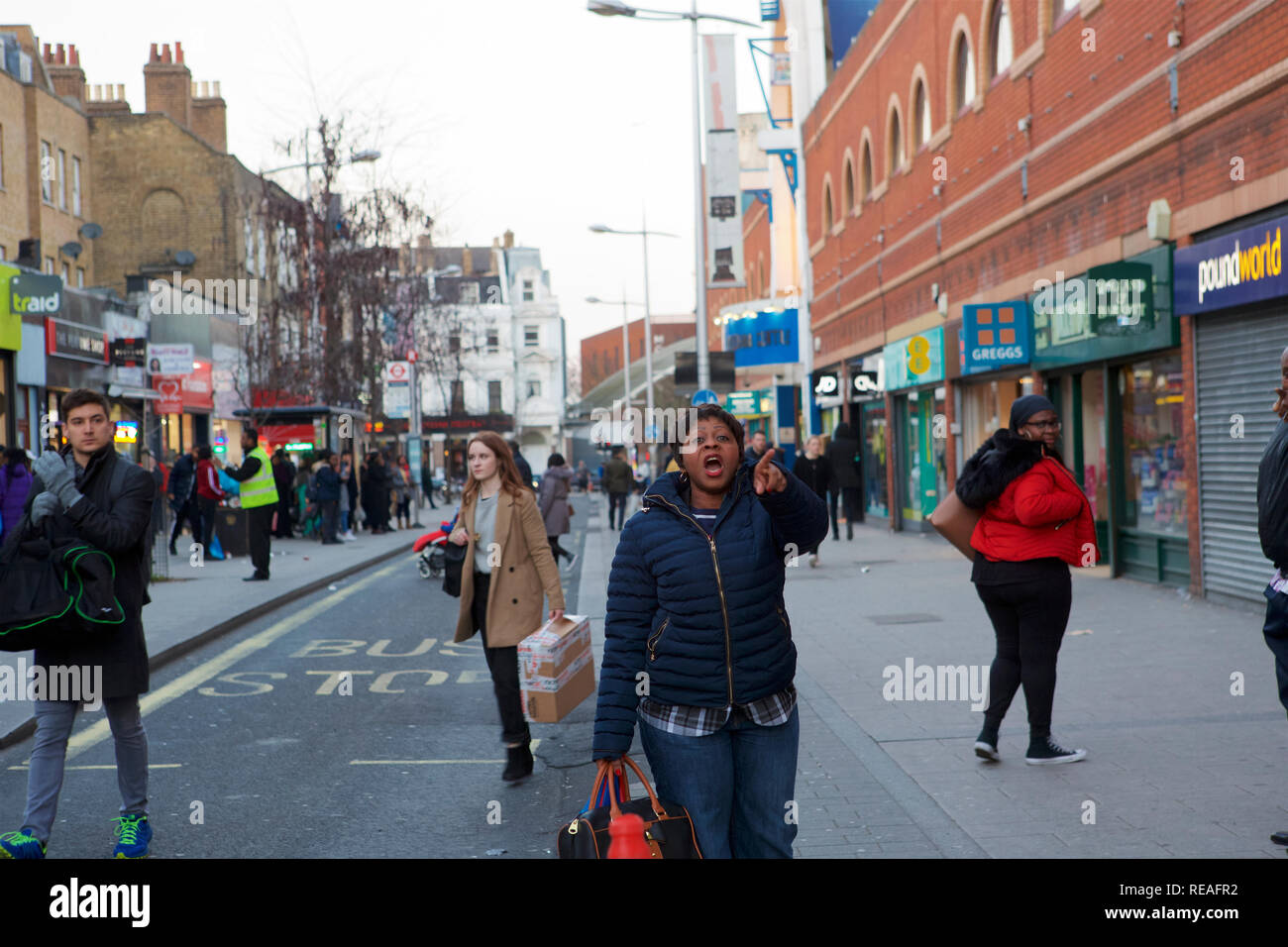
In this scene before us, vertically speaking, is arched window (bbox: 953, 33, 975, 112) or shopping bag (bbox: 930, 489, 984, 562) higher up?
arched window (bbox: 953, 33, 975, 112)

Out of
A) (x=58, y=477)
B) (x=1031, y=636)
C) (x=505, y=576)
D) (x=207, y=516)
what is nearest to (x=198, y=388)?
(x=207, y=516)

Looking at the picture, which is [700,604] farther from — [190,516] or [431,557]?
[190,516]

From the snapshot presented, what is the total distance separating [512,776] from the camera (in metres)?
7.19

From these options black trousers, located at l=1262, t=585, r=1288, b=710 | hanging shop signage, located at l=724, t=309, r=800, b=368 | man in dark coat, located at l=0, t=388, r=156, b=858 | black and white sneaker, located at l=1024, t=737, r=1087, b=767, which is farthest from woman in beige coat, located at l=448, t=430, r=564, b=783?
hanging shop signage, located at l=724, t=309, r=800, b=368

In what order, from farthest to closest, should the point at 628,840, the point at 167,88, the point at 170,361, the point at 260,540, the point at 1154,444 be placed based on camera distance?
the point at 167,88 < the point at 170,361 < the point at 260,540 < the point at 1154,444 < the point at 628,840

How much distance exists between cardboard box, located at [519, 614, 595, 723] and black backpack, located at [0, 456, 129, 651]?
1916 millimetres

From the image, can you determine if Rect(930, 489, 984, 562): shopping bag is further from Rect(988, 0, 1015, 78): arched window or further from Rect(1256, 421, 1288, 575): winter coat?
Rect(988, 0, 1015, 78): arched window

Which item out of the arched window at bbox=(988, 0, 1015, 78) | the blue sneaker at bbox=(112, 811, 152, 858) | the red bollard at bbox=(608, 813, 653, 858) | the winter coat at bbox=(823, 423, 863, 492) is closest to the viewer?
the red bollard at bbox=(608, 813, 653, 858)

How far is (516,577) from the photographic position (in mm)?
7352

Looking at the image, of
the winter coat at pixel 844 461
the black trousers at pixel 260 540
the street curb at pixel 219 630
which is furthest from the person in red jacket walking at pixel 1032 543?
the winter coat at pixel 844 461

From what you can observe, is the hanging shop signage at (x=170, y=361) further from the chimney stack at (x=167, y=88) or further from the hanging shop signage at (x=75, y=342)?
the chimney stack at (x=167, y=88)

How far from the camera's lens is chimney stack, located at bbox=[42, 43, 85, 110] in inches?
1502

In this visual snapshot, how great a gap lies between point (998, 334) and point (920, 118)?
7821mm
